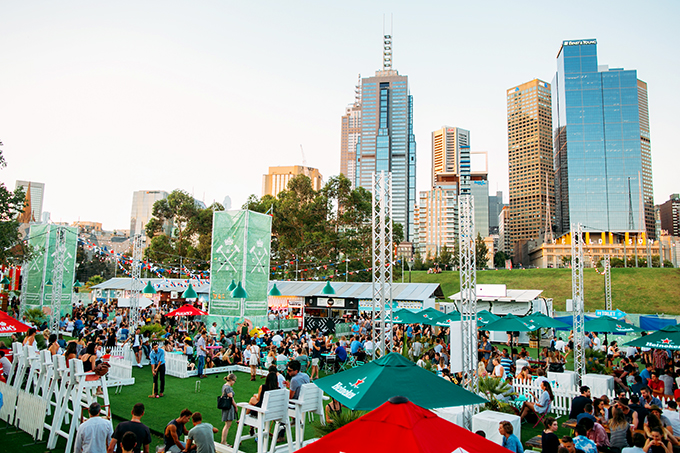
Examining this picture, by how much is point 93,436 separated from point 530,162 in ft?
593

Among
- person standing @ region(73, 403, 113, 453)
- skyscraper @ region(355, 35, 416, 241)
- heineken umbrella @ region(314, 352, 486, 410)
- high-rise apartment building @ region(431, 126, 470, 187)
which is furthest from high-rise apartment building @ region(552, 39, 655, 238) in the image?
person standing @ region(73, 403, 113, 453)

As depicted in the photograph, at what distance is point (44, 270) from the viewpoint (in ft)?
86.2

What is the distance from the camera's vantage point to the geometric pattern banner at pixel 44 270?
26469 millimetres

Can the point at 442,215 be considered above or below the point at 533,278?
above

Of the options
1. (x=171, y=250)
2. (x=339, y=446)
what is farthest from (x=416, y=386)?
(x=171, y=250)

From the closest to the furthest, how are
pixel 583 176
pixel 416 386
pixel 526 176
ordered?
pixel 416 386, pixel 583 176, pixel 526 176

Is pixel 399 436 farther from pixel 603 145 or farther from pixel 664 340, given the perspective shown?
pixel 603 145

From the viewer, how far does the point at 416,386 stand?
5238 mm

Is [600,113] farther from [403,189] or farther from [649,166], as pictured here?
A: [403,189]

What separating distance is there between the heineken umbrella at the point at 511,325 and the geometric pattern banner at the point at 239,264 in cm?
1209

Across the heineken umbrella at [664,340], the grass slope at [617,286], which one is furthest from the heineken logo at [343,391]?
the grass slope at [617,286]

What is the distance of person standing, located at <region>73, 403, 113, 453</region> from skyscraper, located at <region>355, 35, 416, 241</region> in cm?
14344

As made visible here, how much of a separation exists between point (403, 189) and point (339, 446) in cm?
14815

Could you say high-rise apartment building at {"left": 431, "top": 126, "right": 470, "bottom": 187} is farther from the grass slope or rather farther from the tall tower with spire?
the grass slope
